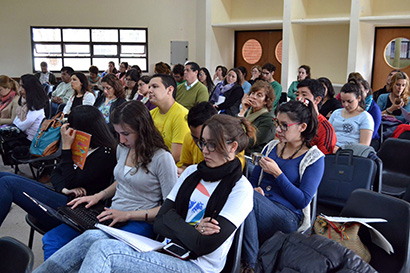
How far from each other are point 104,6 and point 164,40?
1.96m

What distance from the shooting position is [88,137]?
8.61 feet

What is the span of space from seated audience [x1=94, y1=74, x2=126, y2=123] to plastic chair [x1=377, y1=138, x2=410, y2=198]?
3.02 meters

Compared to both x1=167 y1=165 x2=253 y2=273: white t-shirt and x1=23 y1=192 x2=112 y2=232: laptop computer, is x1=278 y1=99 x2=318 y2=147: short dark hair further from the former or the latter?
x1=23 y1=192 x2=112 y2=232: laptop computer

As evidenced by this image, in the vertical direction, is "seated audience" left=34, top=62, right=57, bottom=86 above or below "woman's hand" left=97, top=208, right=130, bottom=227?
above

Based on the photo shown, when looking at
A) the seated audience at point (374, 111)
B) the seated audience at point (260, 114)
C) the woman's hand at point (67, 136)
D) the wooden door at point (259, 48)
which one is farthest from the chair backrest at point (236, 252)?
the wooden door at point (259, 48)

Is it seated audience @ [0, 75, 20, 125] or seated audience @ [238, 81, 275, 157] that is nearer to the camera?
seated audience @ [238, 81, 275, 157]

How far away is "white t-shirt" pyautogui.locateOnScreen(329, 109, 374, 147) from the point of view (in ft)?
12.4

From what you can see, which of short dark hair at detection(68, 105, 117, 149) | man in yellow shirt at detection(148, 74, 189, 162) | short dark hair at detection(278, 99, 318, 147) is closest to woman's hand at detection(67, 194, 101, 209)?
short dark hair at detection(68, 105, 117, 149)

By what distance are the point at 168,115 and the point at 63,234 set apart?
1345 millimetres

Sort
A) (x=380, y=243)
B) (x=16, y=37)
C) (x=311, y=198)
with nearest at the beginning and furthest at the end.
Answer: (x=380, y=243)
(x=311, y=198)
(x=16, y=37)

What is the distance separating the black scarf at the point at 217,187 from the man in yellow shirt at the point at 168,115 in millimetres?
1198

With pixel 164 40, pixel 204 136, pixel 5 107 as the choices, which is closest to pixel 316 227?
pixel 204 136

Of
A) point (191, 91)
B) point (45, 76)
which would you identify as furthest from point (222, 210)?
point (45, 76)

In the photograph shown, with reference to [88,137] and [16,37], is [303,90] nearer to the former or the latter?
[88,137]
